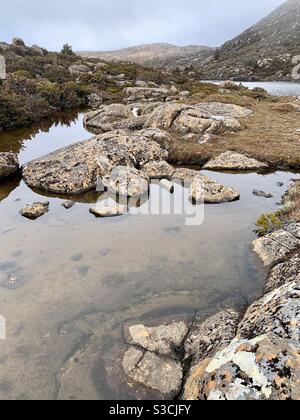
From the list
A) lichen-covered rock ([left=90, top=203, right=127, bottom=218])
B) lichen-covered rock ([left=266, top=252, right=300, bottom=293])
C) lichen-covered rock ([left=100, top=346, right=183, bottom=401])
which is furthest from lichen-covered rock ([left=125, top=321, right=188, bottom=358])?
lichen-covered rock ([left=90, top=203, right=127, bottom=218])

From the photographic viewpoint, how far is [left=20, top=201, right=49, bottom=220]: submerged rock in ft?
51.5

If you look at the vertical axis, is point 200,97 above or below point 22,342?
above

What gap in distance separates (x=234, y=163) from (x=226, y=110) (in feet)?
54.4

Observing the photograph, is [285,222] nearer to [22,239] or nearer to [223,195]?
[223,195]

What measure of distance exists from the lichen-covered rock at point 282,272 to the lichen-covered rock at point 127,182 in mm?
8842

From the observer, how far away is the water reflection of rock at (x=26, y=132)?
2808 centimetres

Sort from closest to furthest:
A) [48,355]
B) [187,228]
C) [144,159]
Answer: [48,355], [187,228], [144,159]

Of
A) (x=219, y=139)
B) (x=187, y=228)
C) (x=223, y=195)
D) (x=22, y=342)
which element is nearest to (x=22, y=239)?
(x=22, y=342)

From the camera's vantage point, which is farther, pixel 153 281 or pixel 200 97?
pixel 200 97

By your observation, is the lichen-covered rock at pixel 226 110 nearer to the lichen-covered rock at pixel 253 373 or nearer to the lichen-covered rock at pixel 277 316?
the lichen-covered rock at pixel 277 316

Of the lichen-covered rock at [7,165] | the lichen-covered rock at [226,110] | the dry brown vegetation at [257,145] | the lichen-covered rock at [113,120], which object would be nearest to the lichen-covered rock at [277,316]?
the dry brown vegetation at [257,145]

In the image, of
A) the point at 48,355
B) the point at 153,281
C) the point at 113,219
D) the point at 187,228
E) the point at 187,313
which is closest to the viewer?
the point at 48,355

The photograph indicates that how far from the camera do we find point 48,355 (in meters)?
8.28

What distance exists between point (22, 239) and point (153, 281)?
19.8ft
